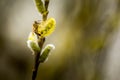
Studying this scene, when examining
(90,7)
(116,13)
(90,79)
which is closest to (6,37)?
(90,7)

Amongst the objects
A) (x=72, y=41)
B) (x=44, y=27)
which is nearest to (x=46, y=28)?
(x=44, y=27)

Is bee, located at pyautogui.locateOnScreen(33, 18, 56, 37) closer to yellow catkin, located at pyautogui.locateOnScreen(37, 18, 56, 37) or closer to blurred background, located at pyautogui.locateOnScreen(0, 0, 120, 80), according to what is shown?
yellow catkin, located at pyautogui.locateOnScreen(37, 18, 56, 37)

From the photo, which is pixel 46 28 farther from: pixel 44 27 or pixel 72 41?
pixel 72 41

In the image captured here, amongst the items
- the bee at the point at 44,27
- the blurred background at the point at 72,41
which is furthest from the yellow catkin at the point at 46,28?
the blurred background at the point at 72,41

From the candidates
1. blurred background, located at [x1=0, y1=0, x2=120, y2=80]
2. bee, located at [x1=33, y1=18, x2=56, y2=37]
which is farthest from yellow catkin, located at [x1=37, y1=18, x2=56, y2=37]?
blurred background, located at [x1=0, y1=0, x2=120, y2=80]

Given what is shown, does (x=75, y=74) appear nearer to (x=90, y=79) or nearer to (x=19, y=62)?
(x=90, y=79)

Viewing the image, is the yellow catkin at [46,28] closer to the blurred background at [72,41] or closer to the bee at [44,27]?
the bee at [44,27]
